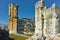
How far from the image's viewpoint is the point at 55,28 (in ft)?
91.8

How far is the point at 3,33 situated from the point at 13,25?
1285 inches

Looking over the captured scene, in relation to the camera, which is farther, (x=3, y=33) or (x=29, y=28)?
(x=29, y=28)

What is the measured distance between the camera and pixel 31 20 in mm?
70875

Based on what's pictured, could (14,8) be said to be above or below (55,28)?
above

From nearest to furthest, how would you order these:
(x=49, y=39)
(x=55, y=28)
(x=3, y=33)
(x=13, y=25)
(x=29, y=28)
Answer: (x=3, y=33)
(x=49, y=39)
(x=55, y=28)
(x=13, y=25)
(x=29, y=28)

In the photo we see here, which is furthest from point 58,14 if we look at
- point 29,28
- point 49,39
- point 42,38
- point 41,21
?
point 29,28

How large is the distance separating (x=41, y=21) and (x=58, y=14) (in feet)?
22.3

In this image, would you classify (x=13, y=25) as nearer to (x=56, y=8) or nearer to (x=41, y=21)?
(x=41, y=21)

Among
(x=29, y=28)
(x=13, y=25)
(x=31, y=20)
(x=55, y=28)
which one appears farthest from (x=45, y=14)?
(x=31, y=20)

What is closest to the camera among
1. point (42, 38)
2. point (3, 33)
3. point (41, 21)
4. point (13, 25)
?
point (3, 33)

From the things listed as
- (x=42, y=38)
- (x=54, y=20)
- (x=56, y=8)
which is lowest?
(x=42, y=38)

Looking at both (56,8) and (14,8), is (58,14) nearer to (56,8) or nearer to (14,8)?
(56,8)

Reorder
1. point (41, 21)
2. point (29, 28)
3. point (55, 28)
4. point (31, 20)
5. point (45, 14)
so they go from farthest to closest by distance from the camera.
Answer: point (31, 20), point (29, 28), point (41, 21), point (45, 14), point (55, 28)

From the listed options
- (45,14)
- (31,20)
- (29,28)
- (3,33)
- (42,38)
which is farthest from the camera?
(31,20)
